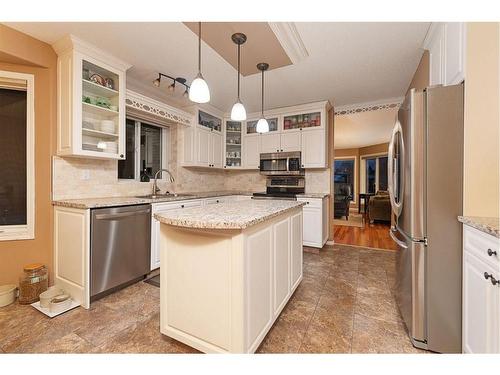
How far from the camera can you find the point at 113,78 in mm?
2533

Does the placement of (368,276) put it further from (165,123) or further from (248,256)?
(165,123)

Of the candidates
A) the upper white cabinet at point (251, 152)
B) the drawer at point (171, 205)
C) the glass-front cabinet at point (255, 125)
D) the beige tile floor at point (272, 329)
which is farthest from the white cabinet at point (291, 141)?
the beige tile floor at point (272, 329)

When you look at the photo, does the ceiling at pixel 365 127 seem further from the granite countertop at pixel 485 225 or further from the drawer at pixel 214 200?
Result: the granite countertop at pixel 485 225

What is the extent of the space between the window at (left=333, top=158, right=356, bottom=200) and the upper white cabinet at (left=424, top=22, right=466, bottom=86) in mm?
6775

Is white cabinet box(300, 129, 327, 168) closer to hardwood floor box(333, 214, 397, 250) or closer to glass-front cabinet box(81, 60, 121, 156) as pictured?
hardwood floor box(333, 214, 397, 250)

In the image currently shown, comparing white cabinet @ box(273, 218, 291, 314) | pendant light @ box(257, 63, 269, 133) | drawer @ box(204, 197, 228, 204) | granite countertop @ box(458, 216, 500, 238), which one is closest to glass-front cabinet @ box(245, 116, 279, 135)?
drawer @ box(204, 197, 228, 204)

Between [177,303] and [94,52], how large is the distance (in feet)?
8.25

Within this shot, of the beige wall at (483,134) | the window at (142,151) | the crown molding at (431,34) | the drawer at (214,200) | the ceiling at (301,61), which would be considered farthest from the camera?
the drawer at (214,200)

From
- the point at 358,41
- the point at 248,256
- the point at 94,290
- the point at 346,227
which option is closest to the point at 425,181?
the point at 248,256

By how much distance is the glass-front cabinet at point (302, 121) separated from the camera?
12.6ft

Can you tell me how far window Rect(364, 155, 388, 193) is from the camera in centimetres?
814

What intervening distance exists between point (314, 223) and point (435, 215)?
2.20 m

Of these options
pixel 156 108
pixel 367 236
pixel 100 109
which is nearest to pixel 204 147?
pixel 156 108

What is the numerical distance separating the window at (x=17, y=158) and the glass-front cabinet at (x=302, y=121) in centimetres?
342
